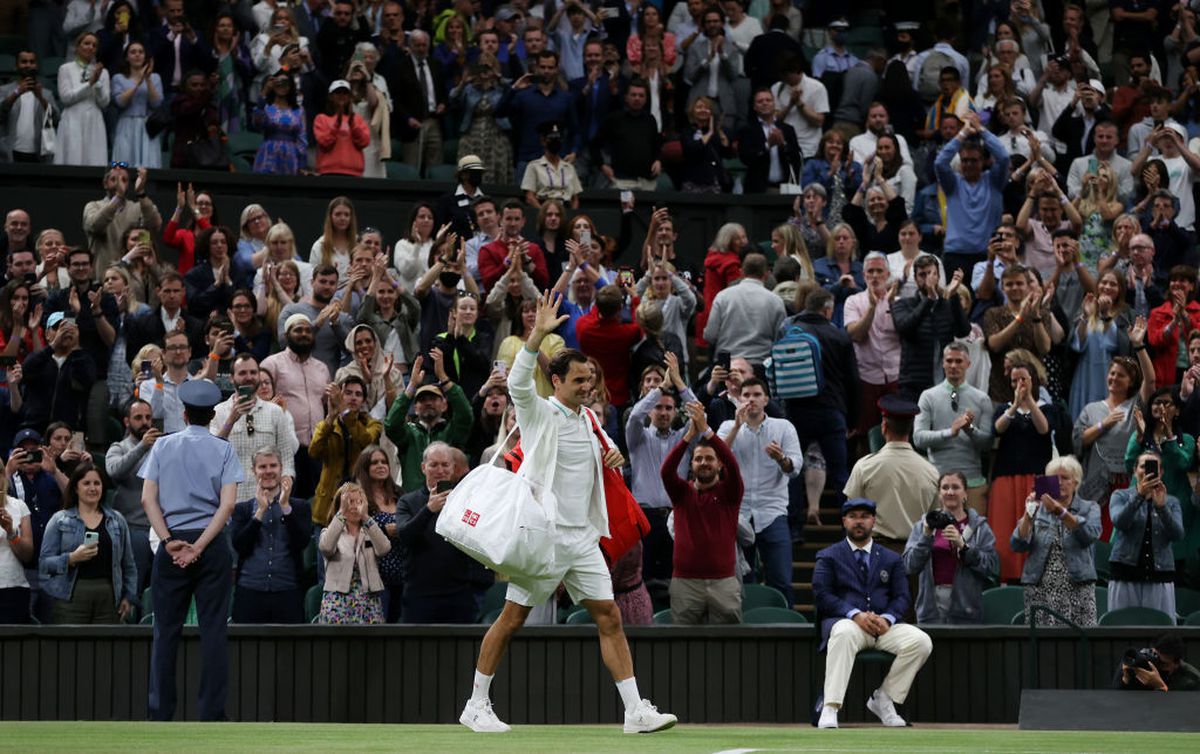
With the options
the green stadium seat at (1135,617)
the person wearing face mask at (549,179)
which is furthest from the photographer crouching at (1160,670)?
the person wearing face mask at (549,179)

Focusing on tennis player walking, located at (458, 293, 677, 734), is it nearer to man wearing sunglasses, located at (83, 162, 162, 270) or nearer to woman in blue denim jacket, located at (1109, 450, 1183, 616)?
woman in blue denim jacket, located at (1109, 450, 1183, 616)

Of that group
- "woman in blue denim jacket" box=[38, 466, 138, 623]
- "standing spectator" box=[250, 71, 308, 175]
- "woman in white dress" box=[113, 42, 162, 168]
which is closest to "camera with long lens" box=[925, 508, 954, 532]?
"woman in blue denim jacket" box=[38, 466, 138, 623]

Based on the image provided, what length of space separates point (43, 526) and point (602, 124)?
27.6 ft

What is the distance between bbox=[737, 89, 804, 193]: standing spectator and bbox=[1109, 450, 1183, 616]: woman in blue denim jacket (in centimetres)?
779

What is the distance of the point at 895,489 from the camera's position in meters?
15.7

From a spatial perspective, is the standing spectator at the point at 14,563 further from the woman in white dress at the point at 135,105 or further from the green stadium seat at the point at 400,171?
the green stadium seat at the point at 400,171

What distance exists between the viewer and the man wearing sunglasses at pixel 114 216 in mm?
19188

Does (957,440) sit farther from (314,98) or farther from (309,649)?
(314,98)

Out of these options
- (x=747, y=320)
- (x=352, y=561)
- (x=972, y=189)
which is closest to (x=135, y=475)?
(x=352, y=561)

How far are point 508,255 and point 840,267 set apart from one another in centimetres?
304

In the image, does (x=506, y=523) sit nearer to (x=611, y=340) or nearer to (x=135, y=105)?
(x=611, y=340)

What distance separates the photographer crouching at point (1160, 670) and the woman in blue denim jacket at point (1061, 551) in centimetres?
118

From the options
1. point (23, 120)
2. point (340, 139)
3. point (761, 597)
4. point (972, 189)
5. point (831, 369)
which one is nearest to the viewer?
point (761, 597)

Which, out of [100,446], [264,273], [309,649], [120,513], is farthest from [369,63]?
[309,649]
